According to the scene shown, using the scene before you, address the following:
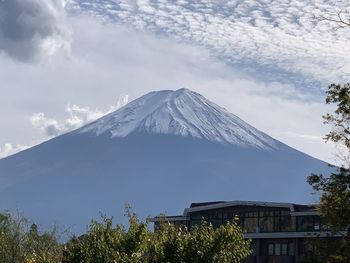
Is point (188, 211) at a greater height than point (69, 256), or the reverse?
point (188, 211)

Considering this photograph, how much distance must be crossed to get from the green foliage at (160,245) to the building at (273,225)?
151 feet

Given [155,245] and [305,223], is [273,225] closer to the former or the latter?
[305,223]

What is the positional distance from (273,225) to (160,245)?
57.7 metres

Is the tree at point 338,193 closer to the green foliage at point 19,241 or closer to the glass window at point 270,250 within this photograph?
the green foliage at point 19,241

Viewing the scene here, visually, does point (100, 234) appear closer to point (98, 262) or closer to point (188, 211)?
point (98, 262)

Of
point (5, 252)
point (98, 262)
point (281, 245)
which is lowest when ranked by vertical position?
point (98, 262)

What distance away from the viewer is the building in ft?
270

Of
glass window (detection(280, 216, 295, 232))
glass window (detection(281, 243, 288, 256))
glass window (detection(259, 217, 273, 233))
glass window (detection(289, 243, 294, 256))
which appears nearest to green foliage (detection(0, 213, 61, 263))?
glass window (detection(289, 243, 294, 256))

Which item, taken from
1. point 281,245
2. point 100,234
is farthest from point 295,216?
point 100,234

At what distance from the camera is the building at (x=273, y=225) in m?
82.4

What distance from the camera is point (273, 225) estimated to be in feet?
284

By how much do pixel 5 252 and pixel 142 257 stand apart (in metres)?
27.2

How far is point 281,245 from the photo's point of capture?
8469 cm

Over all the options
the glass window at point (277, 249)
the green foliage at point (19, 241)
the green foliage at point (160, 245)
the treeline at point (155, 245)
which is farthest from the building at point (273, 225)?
the green foliage at point (160, 245)
